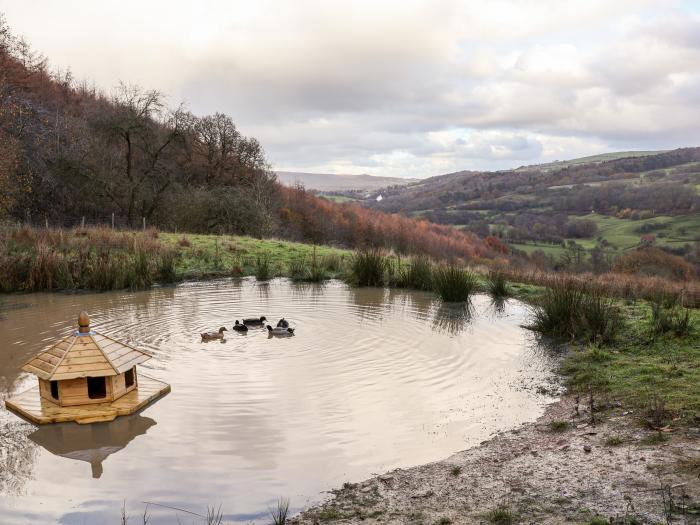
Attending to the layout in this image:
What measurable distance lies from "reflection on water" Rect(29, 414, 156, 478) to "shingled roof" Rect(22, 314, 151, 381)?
542 mm

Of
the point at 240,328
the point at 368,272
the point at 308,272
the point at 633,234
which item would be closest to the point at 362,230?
the point at 633,234

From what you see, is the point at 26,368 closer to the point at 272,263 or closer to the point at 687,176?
the point at 272,263

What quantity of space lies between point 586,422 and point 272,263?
1276cm

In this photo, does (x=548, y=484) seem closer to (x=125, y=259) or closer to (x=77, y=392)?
(x=77, y=392)

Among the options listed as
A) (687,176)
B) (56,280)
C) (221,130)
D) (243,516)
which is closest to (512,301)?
(243,516)

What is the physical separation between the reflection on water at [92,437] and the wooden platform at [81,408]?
2.9 inches

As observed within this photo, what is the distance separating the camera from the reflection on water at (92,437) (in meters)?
5.34

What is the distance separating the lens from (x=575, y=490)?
432cm

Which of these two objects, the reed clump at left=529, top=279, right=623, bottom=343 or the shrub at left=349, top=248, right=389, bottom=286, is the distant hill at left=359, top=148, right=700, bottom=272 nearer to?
the shrub at left=349, top=248, right=389, bottom=286

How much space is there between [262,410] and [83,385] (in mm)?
2093

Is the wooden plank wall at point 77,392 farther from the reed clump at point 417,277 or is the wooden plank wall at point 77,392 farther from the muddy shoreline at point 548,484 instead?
the reed clump at point 417,277

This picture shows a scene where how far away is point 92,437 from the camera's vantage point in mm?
5723

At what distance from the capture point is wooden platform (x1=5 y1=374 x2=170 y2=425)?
602 centimetres

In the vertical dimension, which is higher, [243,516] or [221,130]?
[221,130]
